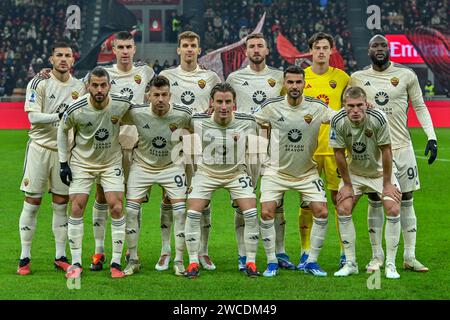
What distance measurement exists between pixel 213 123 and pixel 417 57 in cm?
2986

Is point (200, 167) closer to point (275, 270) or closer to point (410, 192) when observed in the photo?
point (275, 270)

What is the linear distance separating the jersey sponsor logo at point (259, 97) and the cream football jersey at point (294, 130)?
58 cm

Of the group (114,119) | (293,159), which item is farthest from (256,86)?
(114,119)

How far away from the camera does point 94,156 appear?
8.55 meters

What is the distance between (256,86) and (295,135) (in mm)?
903

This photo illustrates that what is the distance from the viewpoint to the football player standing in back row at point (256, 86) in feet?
29.9

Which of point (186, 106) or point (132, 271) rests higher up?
point (186, 106)

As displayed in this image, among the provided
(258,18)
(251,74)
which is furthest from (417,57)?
(251,74)

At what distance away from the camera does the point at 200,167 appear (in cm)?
866

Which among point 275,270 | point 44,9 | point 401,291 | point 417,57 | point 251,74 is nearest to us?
point 401,291

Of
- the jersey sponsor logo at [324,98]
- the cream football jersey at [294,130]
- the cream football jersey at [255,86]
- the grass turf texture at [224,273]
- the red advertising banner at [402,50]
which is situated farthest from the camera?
the red advertising banner at [402,50]

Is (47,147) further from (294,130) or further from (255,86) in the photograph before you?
(294,130)

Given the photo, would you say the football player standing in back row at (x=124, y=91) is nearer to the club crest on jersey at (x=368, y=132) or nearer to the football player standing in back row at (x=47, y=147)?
the football player standing in back row at (x=47, y=147)

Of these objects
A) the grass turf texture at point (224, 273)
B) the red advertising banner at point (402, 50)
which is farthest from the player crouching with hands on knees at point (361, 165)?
the red advertising banner at point (402, 50)
